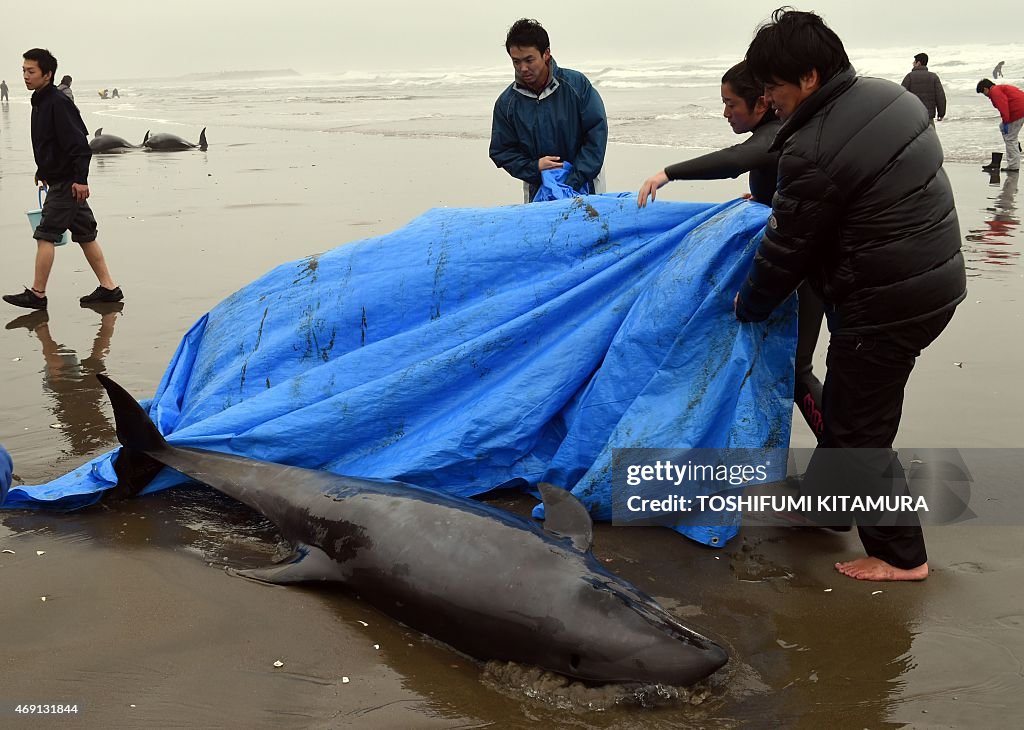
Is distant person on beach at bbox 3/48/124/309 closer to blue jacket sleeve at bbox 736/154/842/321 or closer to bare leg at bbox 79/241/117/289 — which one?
bare leg at bbox 79/241/117/289

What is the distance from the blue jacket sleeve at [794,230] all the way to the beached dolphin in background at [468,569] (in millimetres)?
1188

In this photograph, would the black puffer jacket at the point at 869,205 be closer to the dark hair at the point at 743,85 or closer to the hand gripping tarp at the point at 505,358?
the hand gripping tarp at the point at 505,358

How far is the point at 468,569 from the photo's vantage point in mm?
Result: 3582

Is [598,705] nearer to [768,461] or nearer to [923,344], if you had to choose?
[768,461]

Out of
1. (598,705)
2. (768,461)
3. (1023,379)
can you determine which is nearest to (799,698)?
(598,705)

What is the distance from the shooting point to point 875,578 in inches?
156

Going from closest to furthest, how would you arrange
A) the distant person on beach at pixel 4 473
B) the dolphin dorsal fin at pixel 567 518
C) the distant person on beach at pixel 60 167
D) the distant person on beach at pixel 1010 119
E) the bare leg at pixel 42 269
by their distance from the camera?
1. the distant person on beach at pixel 4 473
2. the dolphin dorsal fin at pixel 567 518
3. the bare leg at pixel 42 269
4. the distant person on beach at pixel 60 167
5. the distant person on beach at pixel 1010 119

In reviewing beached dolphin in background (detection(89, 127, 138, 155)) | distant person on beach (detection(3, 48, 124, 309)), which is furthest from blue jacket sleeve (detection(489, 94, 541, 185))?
beached dolphin in background (detection(89, 127, 138, 155))

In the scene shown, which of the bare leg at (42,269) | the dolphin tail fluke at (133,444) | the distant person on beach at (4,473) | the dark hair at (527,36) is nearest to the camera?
the distant person on beach at (4,473)

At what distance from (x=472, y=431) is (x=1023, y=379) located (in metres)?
3.59

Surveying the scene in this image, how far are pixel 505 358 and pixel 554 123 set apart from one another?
2.30 metres

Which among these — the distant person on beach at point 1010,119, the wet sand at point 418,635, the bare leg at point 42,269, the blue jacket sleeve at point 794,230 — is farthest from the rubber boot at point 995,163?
the bare leg at point 42,269

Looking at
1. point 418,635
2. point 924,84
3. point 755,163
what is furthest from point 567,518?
point 924,84

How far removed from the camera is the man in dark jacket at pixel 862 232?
3.60 m
